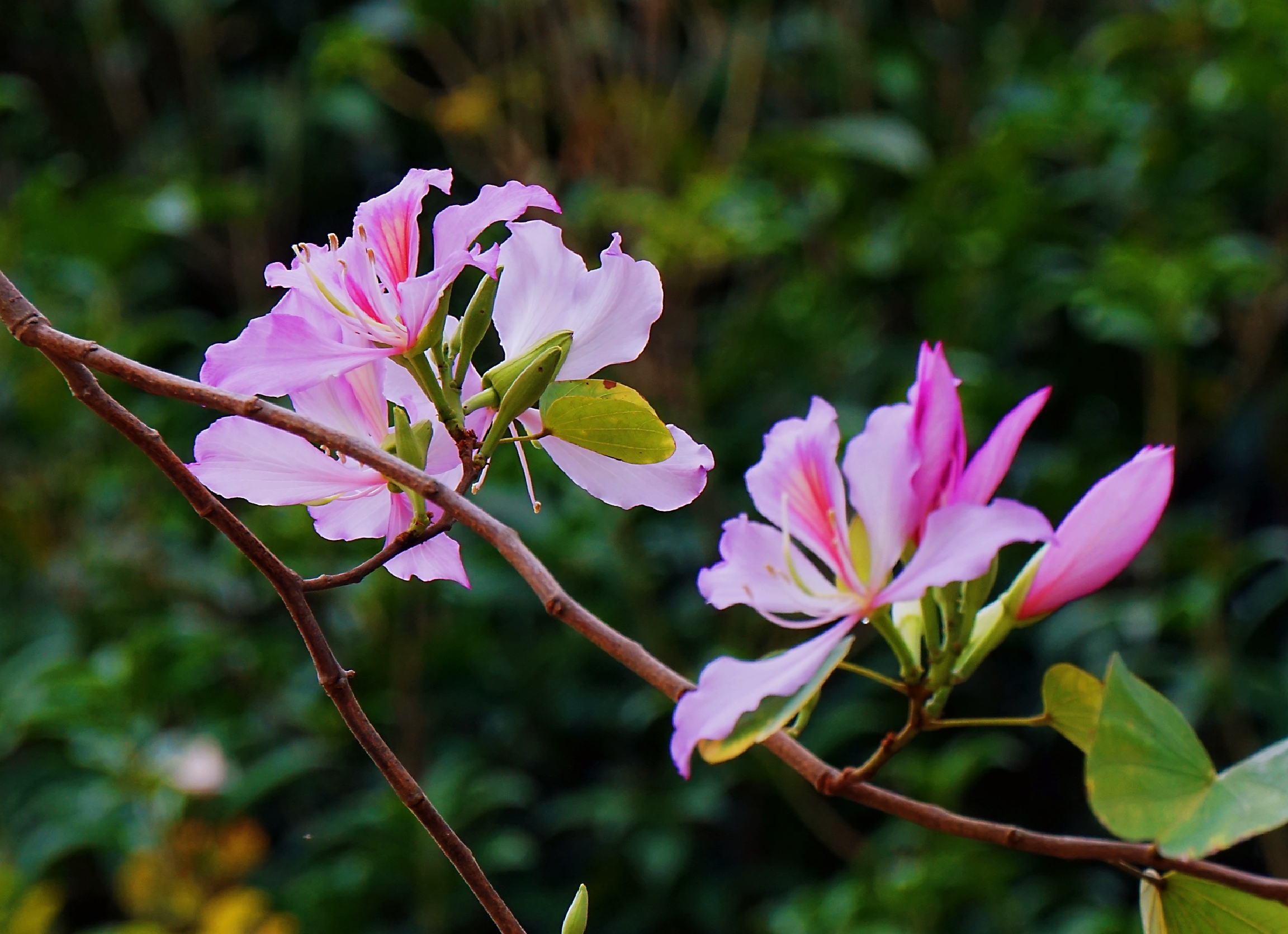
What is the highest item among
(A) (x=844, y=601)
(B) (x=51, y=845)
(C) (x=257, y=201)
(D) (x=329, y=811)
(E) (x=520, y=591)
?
(A) (x=844, y=601)

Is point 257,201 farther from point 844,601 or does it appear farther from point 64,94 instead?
point 844,601

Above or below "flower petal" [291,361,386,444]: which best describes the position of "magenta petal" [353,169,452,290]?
above

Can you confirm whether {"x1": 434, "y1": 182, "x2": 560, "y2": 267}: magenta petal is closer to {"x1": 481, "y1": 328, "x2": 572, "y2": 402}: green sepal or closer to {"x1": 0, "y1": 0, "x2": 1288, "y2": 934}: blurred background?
{"x1": 481, "y1": 328, "x2": 572, "y2": 402}: green sepal

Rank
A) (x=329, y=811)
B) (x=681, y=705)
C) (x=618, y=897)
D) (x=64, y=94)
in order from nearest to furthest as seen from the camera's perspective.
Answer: (x=681, y=705) → (x=618, y=897) → (x=329, y=811) → (x=64, y=94)

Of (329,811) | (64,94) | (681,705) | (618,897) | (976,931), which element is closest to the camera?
(681,705)

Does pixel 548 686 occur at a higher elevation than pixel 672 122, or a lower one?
lower

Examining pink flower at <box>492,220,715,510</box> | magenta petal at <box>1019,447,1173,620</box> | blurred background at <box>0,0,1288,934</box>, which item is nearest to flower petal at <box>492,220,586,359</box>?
pink flower at <box>492,220,715,510</box>

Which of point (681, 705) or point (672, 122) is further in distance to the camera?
point (672, 122)

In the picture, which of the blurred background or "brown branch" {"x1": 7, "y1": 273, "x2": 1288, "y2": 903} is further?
the blurred background

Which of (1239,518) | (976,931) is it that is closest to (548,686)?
(976,931)
